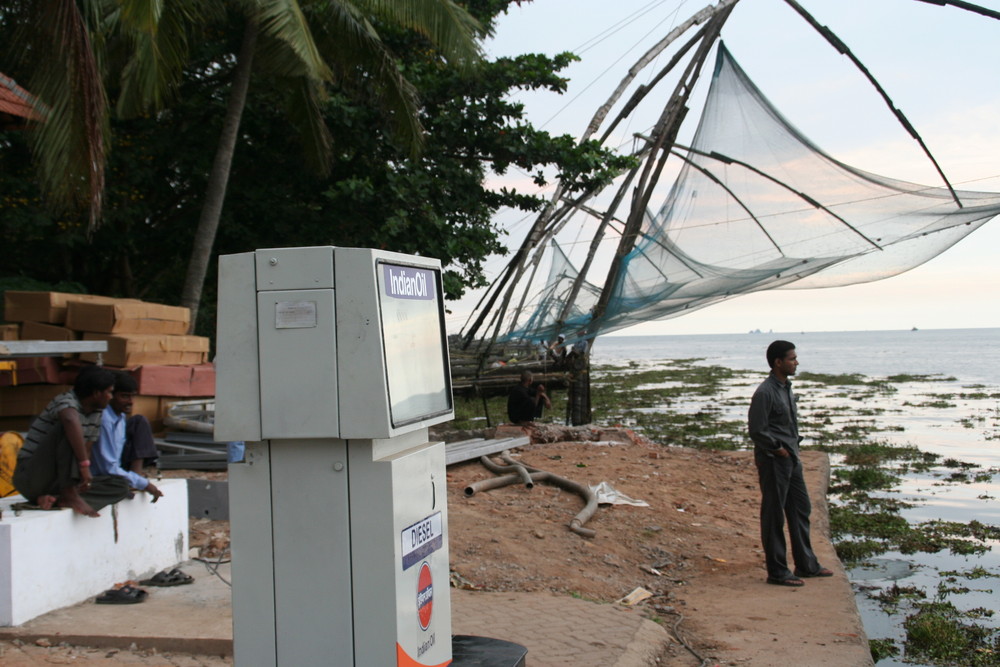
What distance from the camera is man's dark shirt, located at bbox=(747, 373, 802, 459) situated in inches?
275

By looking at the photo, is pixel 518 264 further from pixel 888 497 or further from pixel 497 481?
pixel 888 497

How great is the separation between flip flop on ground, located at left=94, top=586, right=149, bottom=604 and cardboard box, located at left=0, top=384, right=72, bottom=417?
393cm

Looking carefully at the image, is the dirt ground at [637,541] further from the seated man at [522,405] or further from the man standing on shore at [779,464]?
the seated man at [522,405]

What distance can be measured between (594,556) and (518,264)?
5809 mm

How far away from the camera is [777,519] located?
23.0 feet

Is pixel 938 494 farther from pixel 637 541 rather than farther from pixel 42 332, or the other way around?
pixel 42 332

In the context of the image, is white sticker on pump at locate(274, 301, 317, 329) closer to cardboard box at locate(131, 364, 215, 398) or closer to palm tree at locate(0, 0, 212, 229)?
palm tree at locate(0, 0, 212, 229)

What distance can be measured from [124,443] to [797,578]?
16.4ft

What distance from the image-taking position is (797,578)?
7148 millimetres

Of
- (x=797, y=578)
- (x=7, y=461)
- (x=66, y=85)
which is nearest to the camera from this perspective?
(x=797, y=578)

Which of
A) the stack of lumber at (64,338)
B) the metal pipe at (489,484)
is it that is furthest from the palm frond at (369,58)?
the metal pipe at (489,484)

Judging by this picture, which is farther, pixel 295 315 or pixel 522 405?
pixel 522 405

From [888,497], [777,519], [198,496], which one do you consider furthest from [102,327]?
[888,497]

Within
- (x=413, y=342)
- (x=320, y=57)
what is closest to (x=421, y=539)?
(x=413, y=342)
